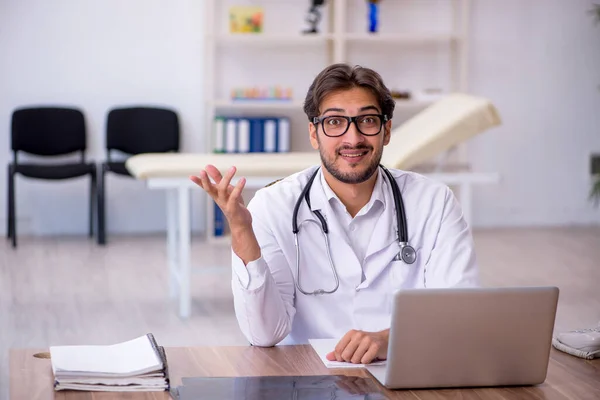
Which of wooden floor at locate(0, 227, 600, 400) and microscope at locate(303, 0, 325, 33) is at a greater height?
microscope at locate(303, 0, 325, 33)

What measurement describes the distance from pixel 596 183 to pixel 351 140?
4668 millimetres

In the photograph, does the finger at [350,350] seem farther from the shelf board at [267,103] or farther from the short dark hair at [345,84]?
the shelf board at [267,103]

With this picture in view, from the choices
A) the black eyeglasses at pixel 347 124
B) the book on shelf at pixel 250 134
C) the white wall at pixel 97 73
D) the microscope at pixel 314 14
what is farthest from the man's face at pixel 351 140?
the white wall at pixel 97 73

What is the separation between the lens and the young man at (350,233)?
1.93 meters

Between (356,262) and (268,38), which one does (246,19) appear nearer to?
(268,38)

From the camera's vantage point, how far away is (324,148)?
6.40 ft

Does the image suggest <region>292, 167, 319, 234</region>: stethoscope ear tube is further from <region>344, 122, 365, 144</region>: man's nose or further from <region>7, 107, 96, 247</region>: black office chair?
<region>7, 107, 96, 247</region>: black office chair

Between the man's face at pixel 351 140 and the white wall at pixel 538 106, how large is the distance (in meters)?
4.67

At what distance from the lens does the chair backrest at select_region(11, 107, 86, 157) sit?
579 centimetres

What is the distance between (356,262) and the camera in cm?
196

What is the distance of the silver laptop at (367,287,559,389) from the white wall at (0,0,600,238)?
4910 mm

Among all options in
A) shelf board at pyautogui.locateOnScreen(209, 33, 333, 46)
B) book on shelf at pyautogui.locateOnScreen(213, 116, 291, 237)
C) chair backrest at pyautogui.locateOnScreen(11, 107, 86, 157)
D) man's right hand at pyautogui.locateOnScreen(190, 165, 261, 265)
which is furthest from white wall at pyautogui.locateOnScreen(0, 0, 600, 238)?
man's right hand at pyautogui.locateOnScreen(190, 165, 261, 265)

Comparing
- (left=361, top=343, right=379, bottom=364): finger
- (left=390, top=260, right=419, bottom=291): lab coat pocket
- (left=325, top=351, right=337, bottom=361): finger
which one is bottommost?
(left=325, top=351, right=337, bottom=361): finger

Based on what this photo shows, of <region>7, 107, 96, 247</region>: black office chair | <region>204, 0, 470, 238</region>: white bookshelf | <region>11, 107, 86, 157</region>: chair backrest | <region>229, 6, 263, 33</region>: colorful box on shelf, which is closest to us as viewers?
<region>7, 107, 96, 247</region>: black office chair
